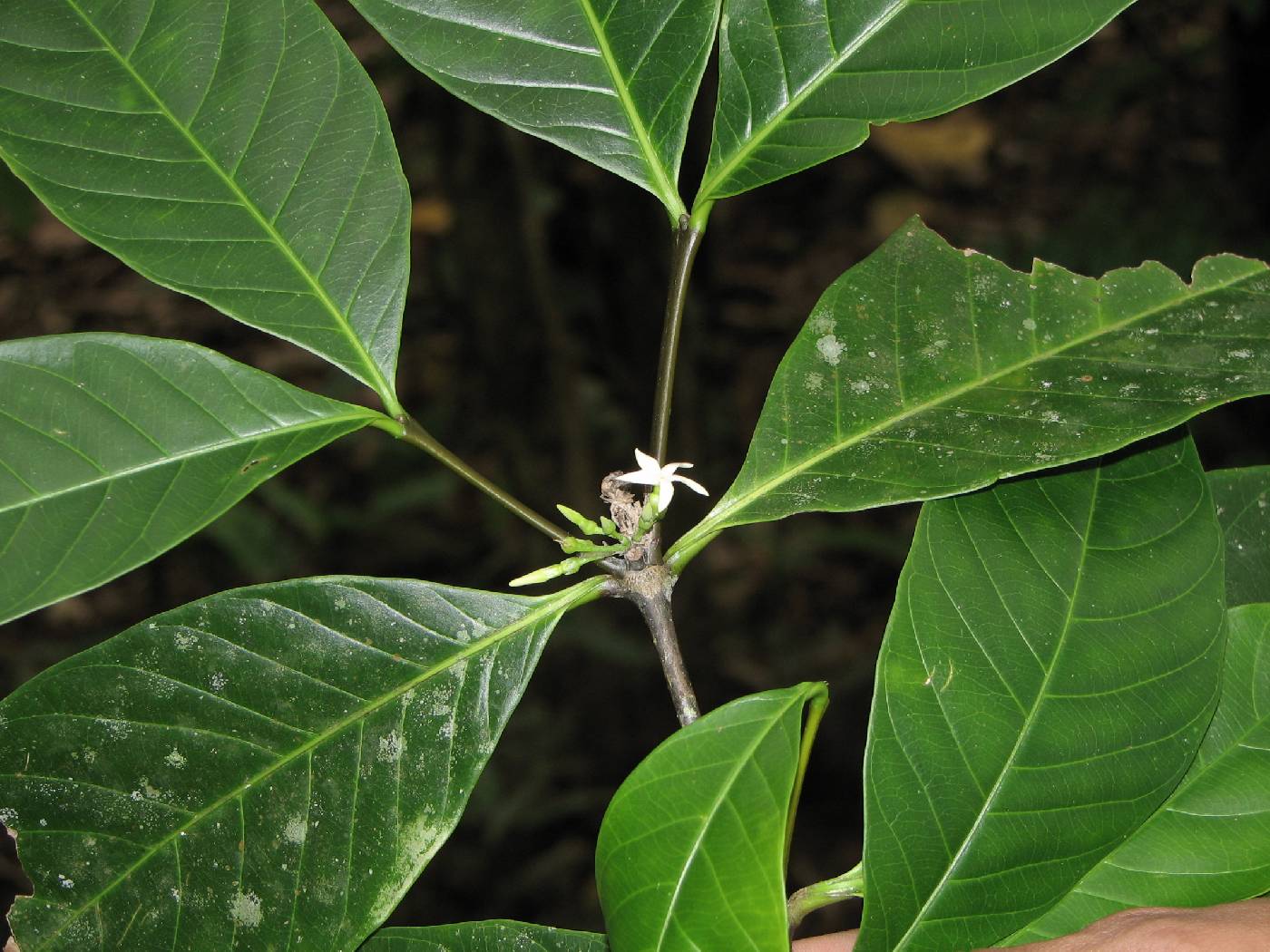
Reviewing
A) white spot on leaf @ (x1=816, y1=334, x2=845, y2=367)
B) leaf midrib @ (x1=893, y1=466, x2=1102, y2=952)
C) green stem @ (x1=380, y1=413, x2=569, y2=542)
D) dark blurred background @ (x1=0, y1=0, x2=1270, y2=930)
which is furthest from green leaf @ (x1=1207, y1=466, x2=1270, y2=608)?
dark blurred background @ (x1=0, y1=0, x2=1270, y2=930)

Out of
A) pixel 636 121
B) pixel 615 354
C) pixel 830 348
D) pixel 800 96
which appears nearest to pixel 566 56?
pixel 636 121

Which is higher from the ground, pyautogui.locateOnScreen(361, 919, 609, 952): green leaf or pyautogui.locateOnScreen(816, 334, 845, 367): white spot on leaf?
pyautogui.locateOnScreen(816, 334, 845, 367): white spot on leaf

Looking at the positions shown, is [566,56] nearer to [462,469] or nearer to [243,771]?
[462,469]

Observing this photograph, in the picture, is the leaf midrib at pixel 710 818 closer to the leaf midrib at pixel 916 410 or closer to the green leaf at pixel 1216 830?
the leaf midrib at pixel 916 410

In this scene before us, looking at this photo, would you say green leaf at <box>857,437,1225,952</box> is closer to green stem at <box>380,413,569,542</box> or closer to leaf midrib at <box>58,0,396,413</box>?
green stem at <box>380,413,569,542</box>

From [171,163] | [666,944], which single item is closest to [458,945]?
[666,944]

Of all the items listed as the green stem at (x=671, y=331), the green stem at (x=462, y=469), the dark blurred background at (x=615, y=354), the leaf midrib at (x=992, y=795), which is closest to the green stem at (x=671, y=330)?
the green stem at (x=671, y=331)
